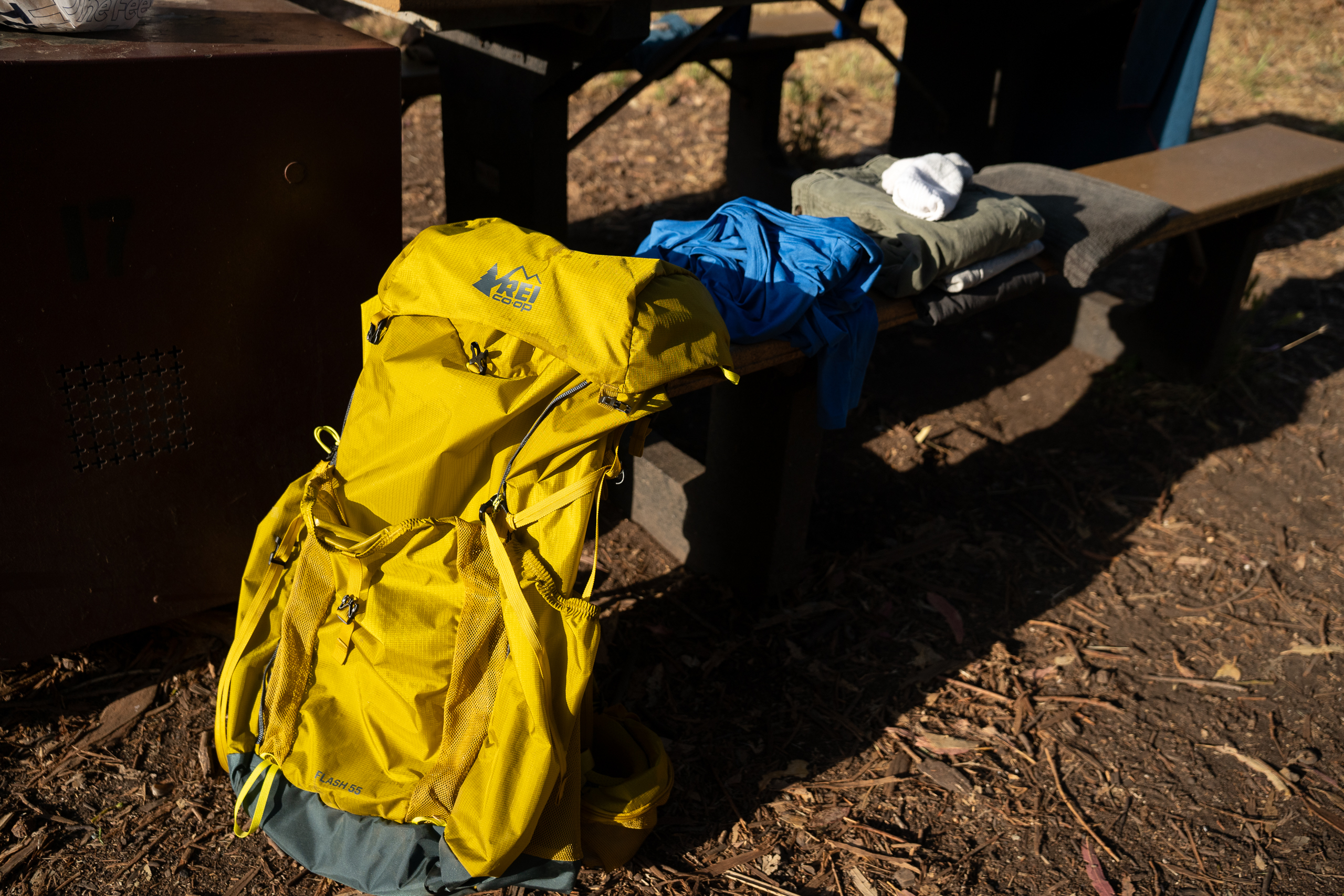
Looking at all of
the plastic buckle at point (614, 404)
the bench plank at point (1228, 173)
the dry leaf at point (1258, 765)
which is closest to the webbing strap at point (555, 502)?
the plastic buckle at point (614, 404)

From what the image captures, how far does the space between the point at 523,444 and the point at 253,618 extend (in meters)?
0.75

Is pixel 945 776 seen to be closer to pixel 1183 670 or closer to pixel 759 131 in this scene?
pixel 1183 670

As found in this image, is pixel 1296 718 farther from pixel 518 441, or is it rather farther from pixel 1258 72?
pixel 1258 72

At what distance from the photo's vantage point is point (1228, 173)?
377 cm

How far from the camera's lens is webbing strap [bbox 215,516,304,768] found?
2.12 metres

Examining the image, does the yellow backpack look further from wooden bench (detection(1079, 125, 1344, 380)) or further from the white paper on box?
wooden bench (detection(1079, 125, 1344, 380))

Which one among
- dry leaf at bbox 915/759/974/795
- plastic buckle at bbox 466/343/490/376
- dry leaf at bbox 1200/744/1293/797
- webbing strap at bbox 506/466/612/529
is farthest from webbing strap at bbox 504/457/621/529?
dry leaf at bbox 1200/744/1293/797

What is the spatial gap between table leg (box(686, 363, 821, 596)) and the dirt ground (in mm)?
108

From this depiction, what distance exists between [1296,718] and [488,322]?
236 centimetres

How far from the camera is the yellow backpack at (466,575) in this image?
72.7 inches

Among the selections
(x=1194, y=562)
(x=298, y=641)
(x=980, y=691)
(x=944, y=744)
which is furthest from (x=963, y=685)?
(x=298, y=641)

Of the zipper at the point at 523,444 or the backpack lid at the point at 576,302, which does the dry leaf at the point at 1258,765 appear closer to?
the backpack lid at the point at 576,302

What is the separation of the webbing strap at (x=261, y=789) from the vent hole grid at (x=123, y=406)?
28.9 inches

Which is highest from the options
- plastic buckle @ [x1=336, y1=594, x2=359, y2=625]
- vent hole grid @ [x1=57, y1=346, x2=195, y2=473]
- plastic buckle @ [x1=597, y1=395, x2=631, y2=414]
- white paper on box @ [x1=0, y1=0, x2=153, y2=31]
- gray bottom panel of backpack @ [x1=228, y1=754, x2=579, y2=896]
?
white paper on box @ [x1=0, y1=0, x2=153, y2=31]
